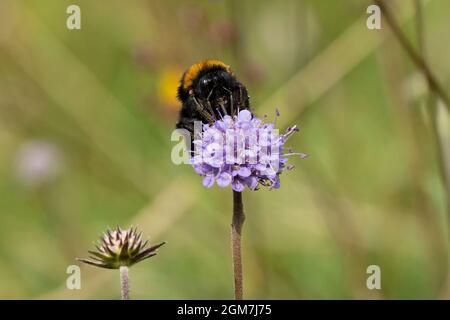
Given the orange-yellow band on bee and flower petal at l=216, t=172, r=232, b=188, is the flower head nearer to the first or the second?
flower petal at l=216, t=172, r=232, b=188

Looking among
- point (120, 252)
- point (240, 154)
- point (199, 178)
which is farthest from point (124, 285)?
point (199, 178)

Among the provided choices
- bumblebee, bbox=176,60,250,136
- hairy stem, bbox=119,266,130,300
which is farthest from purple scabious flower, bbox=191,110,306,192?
hairy stem, bbox=119,266,130,300

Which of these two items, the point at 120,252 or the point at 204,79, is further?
the point at 204,79

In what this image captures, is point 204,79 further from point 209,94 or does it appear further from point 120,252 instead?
point 120,252

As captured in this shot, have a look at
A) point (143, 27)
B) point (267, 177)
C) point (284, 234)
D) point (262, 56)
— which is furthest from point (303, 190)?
point (267, 177)

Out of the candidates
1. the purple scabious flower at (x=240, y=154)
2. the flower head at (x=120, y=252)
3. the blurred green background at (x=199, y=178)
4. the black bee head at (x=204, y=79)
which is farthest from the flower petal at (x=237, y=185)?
the blurred green background at (x=199, y=178)

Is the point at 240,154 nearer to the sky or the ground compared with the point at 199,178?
nearer to the ground
